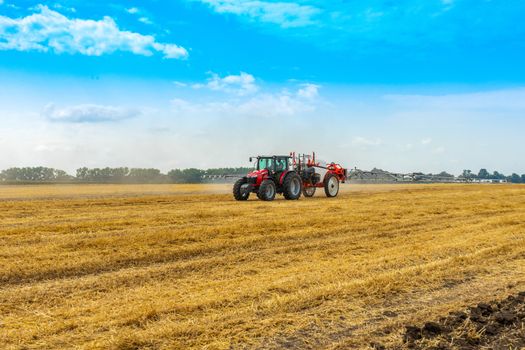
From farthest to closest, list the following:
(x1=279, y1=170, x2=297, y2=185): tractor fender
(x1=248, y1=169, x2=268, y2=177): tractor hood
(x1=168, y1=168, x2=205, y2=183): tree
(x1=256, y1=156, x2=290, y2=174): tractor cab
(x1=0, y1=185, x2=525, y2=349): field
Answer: (x1=168, y1=168, x2=205, y2=183): tree, (x1=256, y1=156, x2=290, y2=174): tractor cab, (x1=279, y1=170, x2=297, y2=185): tractor fender, (x1=248, y1=169, x2=268, y2=177): tractor hood, (x1=0, y1=185, x2=525, y2=349): field

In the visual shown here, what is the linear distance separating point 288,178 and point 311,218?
7.88m

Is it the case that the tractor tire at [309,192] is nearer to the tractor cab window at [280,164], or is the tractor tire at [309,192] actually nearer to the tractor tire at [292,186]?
the tractor tire at [292,186]

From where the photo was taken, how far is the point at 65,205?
19.1m

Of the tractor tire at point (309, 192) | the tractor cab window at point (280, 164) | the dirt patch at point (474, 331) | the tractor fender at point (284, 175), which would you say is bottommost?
the dirt patch at point (474, 331)

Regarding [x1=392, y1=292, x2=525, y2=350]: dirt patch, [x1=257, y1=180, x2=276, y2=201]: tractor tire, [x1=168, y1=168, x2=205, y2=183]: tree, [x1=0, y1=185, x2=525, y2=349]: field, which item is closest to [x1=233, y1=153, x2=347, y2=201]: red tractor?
[x1=257, y1=180, x2=276, y2=201]: tractor tire

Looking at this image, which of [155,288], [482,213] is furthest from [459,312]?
[482,213]

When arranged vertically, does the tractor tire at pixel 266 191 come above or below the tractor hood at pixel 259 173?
below

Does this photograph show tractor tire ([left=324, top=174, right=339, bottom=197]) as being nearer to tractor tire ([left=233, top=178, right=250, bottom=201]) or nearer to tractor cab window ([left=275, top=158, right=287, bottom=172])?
tractor cab window ([left=275, top=158, right=287, bottom=172])

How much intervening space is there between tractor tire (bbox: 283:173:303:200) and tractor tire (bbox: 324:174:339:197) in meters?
2.11

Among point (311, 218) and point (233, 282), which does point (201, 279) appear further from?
point (311, 218)

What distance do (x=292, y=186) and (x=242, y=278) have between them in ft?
48.1

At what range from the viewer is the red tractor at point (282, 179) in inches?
838

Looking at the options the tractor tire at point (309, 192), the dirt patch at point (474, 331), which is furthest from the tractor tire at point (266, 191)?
the dirt patch at point (474, 331)

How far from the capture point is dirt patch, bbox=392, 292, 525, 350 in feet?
15.5
